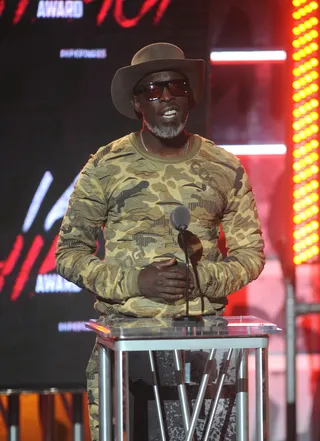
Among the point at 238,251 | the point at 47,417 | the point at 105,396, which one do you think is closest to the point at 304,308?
the point at 47,417

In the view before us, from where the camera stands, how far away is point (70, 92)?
198 inches

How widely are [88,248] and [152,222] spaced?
268mm

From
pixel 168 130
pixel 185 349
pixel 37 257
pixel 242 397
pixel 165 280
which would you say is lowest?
pixel 242 397

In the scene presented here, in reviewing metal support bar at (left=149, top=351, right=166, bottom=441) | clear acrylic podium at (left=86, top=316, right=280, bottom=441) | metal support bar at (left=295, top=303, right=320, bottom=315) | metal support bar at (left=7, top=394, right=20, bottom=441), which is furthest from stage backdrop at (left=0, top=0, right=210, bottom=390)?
metal support bar at (left=149, top=351, right=166, bottom=441)

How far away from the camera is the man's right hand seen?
10.5 feet

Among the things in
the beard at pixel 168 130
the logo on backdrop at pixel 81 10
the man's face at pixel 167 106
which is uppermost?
the logo on backdrop at pixel 81 10

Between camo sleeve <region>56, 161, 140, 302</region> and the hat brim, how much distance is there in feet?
1.16

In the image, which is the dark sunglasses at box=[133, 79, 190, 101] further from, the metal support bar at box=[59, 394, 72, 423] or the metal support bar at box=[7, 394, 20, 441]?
the metal support bar at box=[59, 394, 72, 423]

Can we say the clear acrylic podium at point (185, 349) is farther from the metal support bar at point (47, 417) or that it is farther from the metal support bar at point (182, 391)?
the metal support bar at point (47, 417)

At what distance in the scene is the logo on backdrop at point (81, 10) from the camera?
4965 millimetres

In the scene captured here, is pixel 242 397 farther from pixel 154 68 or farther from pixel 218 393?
pixel 154 68

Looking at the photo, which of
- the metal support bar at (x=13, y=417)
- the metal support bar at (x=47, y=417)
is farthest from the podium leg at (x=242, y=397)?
the metal support bar at (x=47, y=417)

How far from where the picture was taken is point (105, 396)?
3.13 meters

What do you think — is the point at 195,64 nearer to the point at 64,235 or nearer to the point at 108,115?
the point at 64,235
